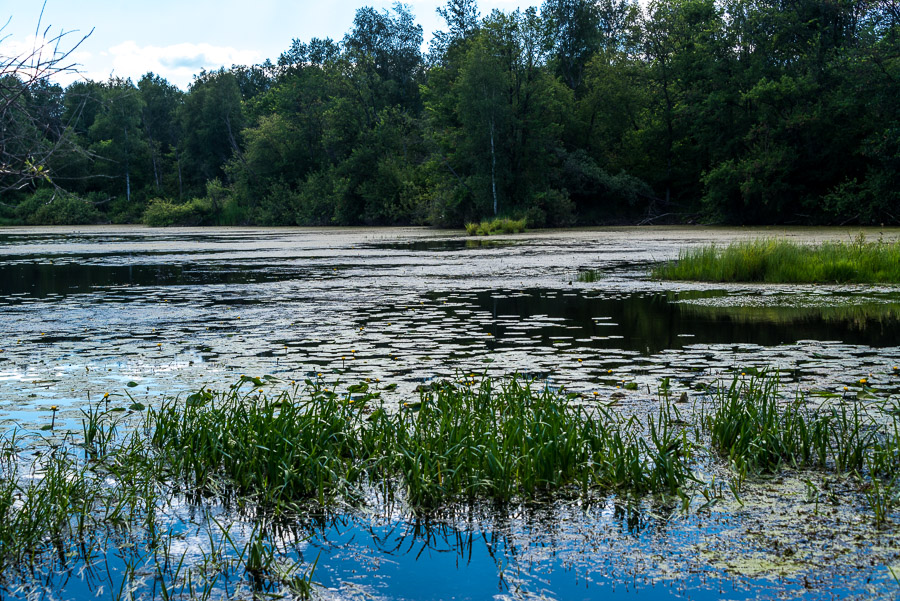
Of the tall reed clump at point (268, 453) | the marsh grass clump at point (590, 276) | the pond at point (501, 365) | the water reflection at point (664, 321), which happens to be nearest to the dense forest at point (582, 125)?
the pond at point (501, 365)

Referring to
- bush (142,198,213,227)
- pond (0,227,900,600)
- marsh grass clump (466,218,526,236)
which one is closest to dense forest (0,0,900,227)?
bush (142,198,213,227)

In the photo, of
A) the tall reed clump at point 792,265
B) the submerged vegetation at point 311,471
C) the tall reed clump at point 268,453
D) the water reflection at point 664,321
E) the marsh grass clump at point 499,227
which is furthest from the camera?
the marsh grass clump at point 499,227

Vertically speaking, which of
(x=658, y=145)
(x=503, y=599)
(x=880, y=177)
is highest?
(x=658, y=145)

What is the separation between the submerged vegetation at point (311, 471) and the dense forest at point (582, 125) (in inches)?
943

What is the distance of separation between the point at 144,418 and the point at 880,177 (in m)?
42.3

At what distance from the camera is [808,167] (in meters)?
46.8

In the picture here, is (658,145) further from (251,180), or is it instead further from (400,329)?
(400,329)

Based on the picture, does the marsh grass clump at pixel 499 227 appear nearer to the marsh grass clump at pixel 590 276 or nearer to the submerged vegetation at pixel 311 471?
the marsh grass clump at pixel 590 276

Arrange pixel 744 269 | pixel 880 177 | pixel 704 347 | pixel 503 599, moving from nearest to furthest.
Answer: pixel 503 599
pixel 704 347
pixel 744 269
pixel 880 177

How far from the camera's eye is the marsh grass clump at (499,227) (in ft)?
152

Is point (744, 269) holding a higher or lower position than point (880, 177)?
lower

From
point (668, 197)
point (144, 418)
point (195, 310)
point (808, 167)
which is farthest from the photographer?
point (668, 197)

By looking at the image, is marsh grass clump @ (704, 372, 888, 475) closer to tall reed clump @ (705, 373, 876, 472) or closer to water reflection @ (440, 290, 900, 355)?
tall reed clump @ (705, 373, 876, 472)

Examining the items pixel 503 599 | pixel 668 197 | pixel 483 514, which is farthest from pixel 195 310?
pixel 668 197
